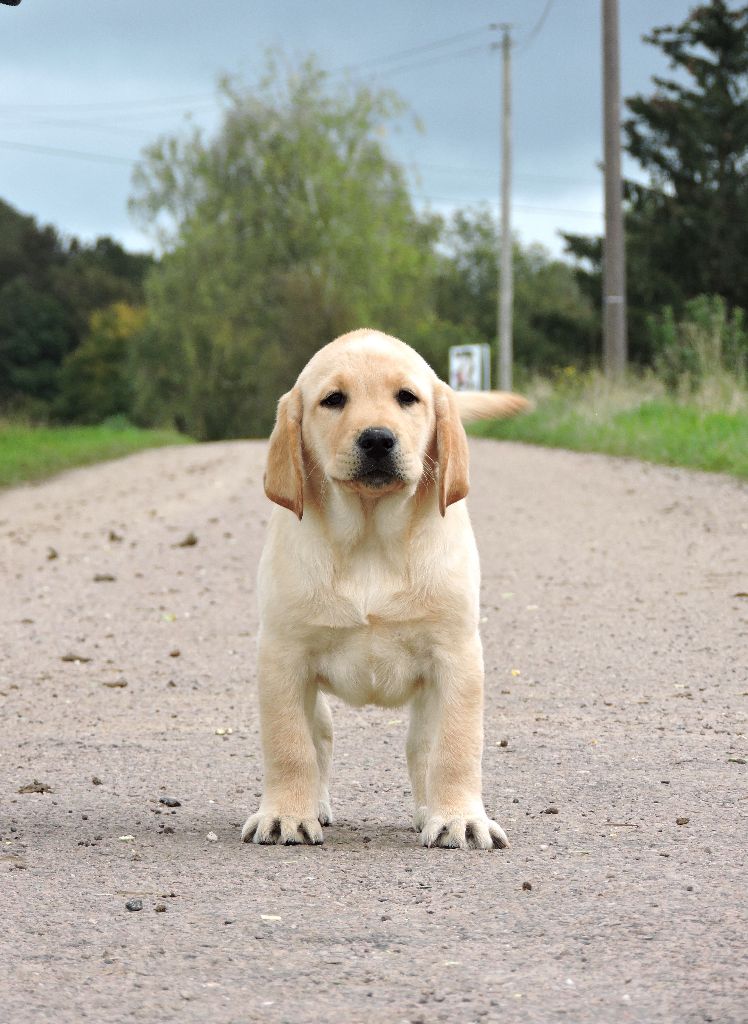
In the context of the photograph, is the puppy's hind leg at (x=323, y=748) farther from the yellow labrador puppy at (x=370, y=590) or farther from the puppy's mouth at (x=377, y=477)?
the puppy's mouth at (x=377, y=477)

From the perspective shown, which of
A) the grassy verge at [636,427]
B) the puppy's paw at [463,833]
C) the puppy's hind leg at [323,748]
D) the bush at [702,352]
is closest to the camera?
the puppy's paw at [463,833]

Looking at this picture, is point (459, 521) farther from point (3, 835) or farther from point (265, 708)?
point (3, 835)

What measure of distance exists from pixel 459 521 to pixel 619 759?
4.15 ft

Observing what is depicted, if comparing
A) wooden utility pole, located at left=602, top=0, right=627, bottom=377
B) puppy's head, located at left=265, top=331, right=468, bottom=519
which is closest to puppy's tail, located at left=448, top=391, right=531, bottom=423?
puppy's head, located at left=265, top=331, right=468, bottom=519

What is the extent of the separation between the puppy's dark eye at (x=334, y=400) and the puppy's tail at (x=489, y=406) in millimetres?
641

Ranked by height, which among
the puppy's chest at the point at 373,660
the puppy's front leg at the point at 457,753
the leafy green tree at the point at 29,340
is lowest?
the puppy's front leg at the point at 457,753

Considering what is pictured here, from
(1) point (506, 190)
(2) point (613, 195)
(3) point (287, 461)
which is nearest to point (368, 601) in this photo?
(3) point (287, 461)

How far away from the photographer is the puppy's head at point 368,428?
3.84 meters

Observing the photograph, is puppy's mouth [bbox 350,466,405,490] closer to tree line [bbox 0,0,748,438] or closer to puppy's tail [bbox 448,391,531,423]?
puppy's tail [bbox 448,391,531,423]

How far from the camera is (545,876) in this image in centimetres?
360

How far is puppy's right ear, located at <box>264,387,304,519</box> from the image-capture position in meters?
4.05

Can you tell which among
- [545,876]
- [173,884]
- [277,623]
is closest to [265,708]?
[277,623]

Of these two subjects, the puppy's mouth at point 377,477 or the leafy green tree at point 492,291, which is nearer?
the puppy's mouth at point 377,477

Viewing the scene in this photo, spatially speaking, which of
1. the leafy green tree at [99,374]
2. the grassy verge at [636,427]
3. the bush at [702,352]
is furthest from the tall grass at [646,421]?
the leafy green tree at [99,374]
